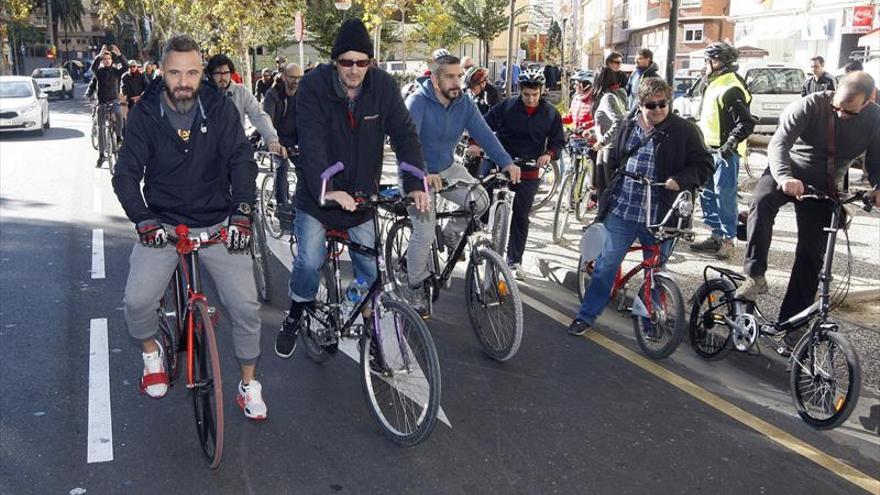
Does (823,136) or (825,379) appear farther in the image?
(823,136)

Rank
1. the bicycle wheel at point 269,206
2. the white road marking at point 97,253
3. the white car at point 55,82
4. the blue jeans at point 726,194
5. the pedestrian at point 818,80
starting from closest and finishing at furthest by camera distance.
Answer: the white road marking at point 97,253
the blue jeans at point 726,194
the bicycle wheel at point 269,206
the pedestrian at point 818,80
the white car at point 55,82

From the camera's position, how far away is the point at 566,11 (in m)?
30.3

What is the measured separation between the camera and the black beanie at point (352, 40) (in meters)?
4.48

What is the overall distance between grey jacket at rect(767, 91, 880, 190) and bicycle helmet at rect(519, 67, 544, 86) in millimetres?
2369

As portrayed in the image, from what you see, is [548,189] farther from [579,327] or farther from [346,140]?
[346,140]

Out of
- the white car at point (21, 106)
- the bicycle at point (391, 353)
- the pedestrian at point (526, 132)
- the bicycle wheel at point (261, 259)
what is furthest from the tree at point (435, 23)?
the bicycle at point (391, 353)

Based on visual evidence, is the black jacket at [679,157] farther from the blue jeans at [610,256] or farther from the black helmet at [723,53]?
the black helmet at [723,53]

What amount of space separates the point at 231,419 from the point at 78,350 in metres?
1.73

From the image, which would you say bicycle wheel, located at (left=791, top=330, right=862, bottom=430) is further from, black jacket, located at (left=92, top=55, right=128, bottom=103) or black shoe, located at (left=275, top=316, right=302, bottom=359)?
black jacket, located at (left=92, top=55, right=128, bottom=103)

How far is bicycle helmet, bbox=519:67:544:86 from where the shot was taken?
717 centimetres

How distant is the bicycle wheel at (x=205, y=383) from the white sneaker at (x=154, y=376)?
385mm

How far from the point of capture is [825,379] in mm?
4613

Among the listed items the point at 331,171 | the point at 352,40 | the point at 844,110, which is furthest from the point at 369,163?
the point at 844,110

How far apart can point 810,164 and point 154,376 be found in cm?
423
